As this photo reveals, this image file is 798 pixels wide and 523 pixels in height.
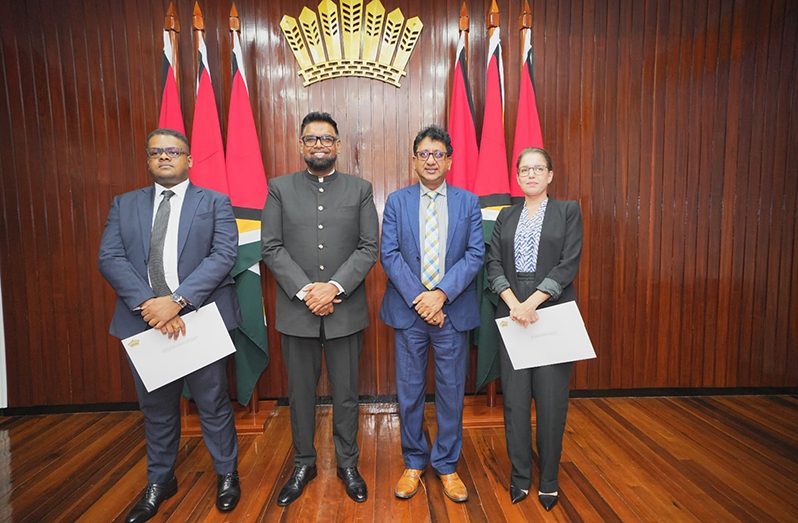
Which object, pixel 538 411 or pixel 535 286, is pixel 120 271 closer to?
pixel 535 286

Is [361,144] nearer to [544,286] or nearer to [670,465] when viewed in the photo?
[544,286]

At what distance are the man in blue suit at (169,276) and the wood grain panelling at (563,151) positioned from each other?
3.94 ft

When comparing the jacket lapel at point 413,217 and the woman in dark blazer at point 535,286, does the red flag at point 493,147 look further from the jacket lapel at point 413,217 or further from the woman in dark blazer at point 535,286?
the jacket lapel at point 413,217

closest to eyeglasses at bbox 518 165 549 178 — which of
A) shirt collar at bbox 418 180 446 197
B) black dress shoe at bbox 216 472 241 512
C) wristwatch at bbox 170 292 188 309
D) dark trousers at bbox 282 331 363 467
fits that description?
shirt collar at bbox 418 180 446 197

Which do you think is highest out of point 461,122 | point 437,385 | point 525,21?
point 525,21

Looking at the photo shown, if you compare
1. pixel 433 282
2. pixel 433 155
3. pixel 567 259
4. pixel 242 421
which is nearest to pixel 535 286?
pixel 567 259

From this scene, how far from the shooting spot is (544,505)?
1960 mm

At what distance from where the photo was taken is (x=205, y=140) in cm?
267

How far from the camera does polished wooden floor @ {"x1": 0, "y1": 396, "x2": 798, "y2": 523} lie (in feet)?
6.40

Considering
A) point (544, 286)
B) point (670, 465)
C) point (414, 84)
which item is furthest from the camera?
point (414, 84)

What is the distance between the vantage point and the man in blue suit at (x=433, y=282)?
6.62ft

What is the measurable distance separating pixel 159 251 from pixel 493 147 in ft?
6.51

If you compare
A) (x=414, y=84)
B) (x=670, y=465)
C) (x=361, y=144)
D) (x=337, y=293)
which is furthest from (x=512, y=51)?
(x=670, y=465)

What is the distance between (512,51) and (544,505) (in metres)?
2.86
